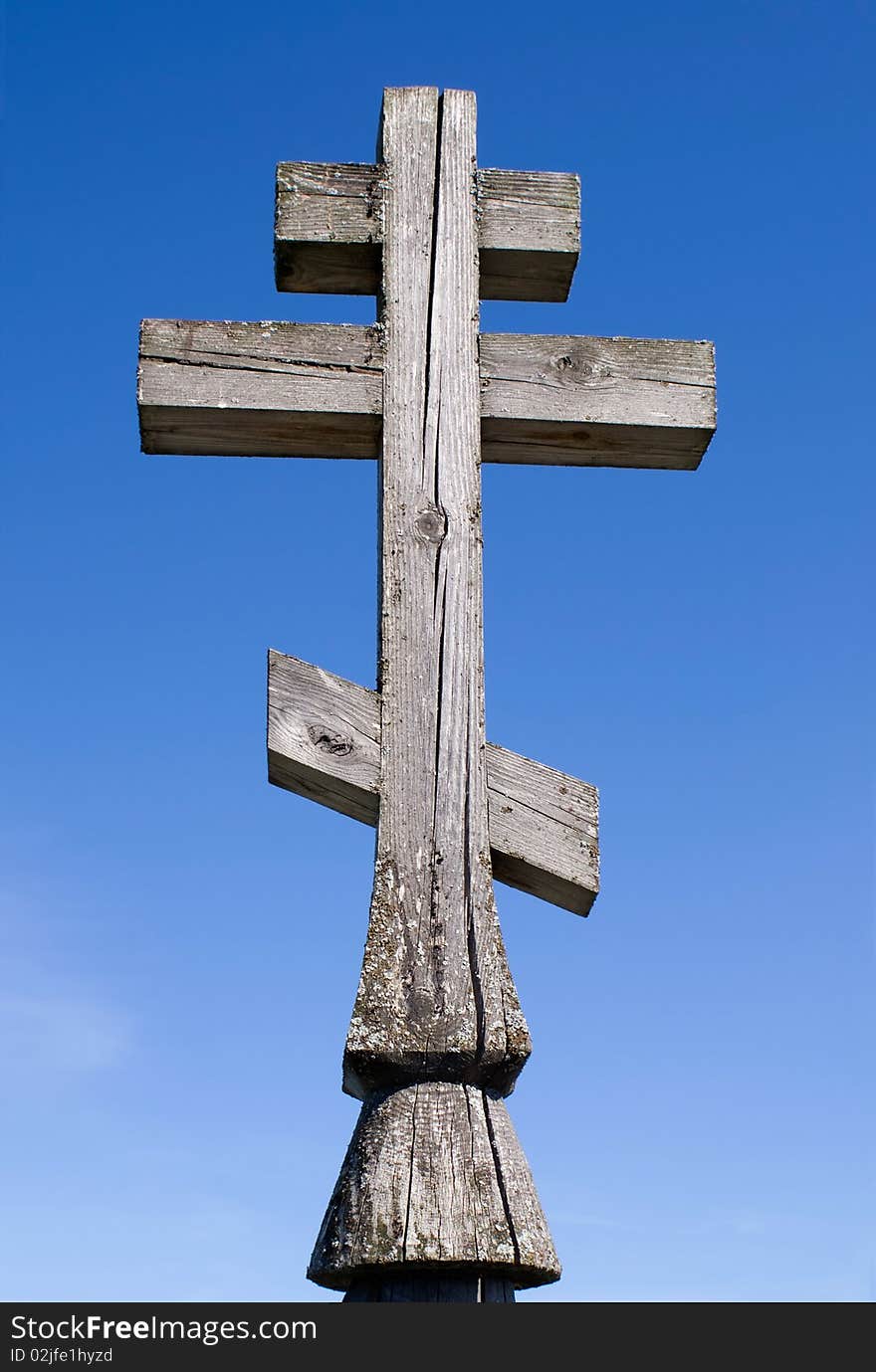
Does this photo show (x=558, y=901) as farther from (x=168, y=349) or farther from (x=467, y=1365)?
(x=168, y=349)

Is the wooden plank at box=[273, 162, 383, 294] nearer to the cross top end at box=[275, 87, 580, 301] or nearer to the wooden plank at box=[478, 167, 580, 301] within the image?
the cross top end at box=[275, 87, 580, 301]

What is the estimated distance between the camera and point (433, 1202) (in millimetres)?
2572

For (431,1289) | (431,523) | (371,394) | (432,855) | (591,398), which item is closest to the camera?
(431,1289)

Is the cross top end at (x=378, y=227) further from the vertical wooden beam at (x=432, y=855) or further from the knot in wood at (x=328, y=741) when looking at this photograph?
Answer: the knot in wood at (x=328, y=741)

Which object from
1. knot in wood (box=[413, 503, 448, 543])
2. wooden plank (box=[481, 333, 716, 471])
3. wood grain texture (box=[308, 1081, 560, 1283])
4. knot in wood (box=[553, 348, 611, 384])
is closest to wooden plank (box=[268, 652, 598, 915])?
knot in wood (box=[413, 503, 448, 543])

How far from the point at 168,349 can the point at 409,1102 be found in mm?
1725

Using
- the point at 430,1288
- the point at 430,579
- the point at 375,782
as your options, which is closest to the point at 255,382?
the point at 430,579

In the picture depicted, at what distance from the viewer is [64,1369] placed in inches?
96.5

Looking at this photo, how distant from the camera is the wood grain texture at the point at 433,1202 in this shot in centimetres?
254

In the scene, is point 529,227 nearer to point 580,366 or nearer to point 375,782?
point 580,366

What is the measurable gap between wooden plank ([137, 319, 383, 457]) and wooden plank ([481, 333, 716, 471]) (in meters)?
0.29

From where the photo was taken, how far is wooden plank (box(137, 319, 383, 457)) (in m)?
3.23

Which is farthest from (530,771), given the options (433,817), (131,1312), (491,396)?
(131,1312)

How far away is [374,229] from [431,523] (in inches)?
30.2
